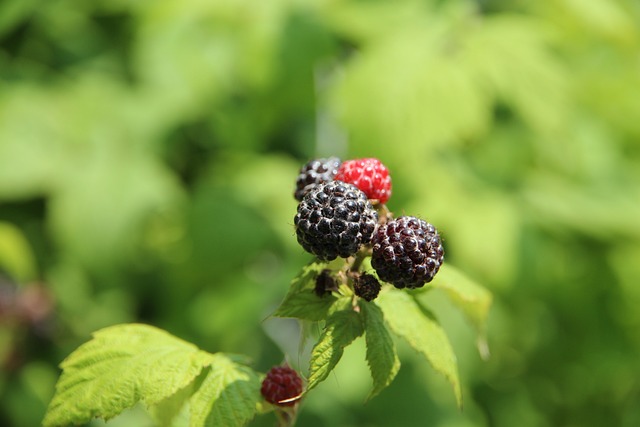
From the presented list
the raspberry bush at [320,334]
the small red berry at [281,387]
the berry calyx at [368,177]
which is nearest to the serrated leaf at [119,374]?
the raspberry bush at [320,334]

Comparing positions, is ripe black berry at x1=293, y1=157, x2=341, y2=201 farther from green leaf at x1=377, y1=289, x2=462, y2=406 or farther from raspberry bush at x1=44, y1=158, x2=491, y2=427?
green leaf at x1=377, y1=289, x2=462, y2=406

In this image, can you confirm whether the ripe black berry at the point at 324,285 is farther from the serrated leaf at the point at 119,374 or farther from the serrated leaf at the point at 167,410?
the serrated leaf at the point at 167,410

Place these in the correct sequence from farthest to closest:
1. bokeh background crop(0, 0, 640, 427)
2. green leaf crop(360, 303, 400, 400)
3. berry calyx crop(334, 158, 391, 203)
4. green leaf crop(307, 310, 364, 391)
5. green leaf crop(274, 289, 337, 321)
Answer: bokeh background crop(0, 0, 640, 427) < berry calyx crop(334, 158, 391, 203) < green leaf crop(274, 289, 337, 321) < green leaf crop(360, 303, 400, 400) < green leaf crop(307, 310, 364, 391)

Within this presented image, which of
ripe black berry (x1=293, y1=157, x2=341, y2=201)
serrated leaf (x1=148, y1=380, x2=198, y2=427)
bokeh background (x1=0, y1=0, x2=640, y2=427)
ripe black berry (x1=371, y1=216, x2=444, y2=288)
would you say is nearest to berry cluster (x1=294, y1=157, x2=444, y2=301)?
ripe black berry (x1=371, y1=216, x2=444, y2=288)

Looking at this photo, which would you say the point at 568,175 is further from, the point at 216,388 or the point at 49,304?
the point at 216,388

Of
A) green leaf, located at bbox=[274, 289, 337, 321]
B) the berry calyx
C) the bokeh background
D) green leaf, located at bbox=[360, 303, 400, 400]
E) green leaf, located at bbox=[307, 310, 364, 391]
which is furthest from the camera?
the bokeh background

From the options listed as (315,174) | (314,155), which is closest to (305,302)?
(315,174)

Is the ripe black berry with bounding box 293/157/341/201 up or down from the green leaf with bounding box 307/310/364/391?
up
